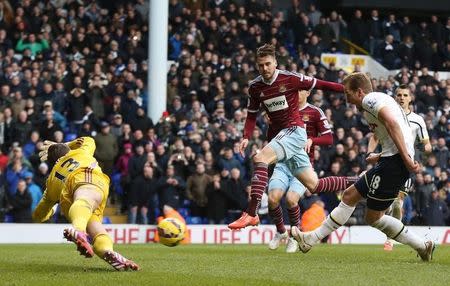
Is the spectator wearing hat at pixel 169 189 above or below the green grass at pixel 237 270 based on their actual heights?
above

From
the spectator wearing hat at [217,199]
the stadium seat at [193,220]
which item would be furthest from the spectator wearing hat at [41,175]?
the spectator wearing hat at [217,199]

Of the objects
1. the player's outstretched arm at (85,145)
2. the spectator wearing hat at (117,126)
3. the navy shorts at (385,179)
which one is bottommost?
the navy shorts at (385,179)

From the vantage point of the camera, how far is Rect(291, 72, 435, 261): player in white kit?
33.6 ft

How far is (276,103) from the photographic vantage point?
1332cm

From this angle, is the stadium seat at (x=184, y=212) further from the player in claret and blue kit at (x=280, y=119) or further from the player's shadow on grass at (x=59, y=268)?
the player's shadow on grass at (x=59, y=268)

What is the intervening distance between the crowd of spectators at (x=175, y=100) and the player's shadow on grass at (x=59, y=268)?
29.8ft

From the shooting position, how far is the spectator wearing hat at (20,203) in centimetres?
2022

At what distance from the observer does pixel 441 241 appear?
854 inches

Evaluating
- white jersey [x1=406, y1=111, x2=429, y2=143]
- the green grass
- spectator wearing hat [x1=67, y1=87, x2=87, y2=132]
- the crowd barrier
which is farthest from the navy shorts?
spectator wearing hat [x1=67, y1=87, x2=87, y2=132]

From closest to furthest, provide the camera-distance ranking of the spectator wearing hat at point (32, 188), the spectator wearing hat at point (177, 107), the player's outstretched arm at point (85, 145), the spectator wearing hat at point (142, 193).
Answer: the player's outstretched arm at point (85, 145) → the spectator wearing hat at point (32, 188) → the spectator wearing hat at point (142, 193) → the spectator wearing hat at point (177, 107)

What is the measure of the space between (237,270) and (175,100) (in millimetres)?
13850

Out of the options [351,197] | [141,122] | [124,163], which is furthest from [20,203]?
[351,197]

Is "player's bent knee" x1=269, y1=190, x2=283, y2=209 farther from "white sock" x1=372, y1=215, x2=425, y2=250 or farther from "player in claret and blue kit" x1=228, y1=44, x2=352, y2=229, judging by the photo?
"white sock" x1=372, y1=215, x2=425, y2=250

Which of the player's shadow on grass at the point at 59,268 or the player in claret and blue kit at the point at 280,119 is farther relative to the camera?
the player in claret and blue kit at the point at 280,119
